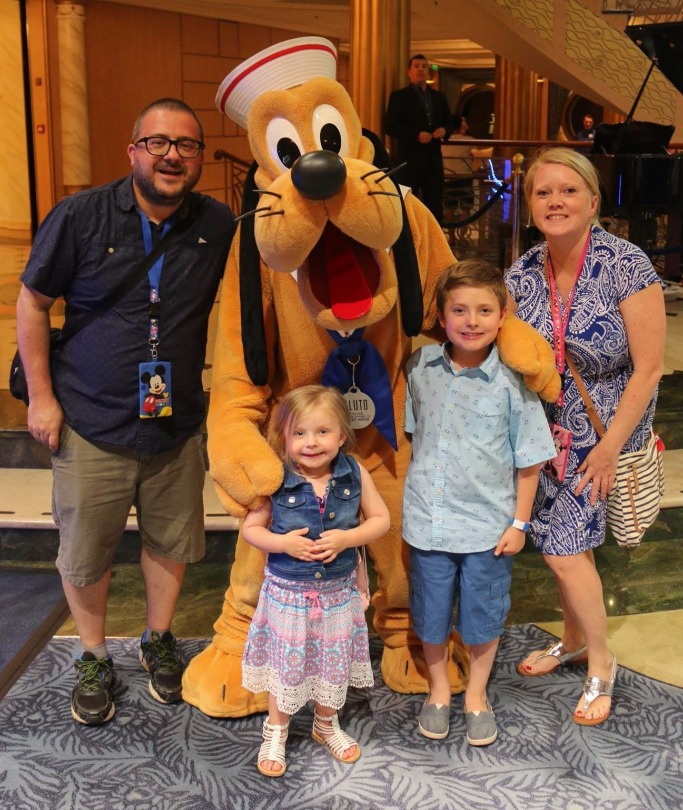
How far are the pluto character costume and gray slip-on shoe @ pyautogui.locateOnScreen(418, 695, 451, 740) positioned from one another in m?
0.16

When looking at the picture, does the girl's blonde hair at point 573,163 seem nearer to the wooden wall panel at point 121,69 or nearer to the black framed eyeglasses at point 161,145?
the black framed eyeglasses at point 161,145

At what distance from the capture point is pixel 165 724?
2551 millimetres

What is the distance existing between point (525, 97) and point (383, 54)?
298 inches

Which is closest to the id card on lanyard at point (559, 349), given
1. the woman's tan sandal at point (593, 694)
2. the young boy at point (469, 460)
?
the young boy at point (469, 460)

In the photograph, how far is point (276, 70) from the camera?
7.23 feet

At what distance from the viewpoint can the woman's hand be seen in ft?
7.93

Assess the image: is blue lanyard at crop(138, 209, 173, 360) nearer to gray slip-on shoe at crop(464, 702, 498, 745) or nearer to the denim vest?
the denim vest

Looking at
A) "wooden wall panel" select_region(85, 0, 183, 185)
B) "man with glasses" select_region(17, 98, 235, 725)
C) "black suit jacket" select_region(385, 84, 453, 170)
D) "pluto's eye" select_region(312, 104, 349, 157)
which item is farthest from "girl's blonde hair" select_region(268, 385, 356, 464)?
"wooden wall panel" select_region(85, 0, 183, 185)

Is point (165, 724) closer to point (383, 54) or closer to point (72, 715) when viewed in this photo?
point (72, 715)

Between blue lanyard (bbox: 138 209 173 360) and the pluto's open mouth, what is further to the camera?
blue lanyard (bbox: 138 209 173 360)

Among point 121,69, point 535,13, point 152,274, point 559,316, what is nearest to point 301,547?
point 152,274

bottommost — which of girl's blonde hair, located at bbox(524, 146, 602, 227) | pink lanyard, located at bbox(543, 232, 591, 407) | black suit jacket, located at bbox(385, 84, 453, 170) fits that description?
pink lanyard, located at bbox(543, 232, 591, 407)

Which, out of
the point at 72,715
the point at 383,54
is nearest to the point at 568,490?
the point at 72,715

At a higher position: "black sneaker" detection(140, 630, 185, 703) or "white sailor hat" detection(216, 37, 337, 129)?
"white sailor hat" detection(216, 37, 337, 129)
